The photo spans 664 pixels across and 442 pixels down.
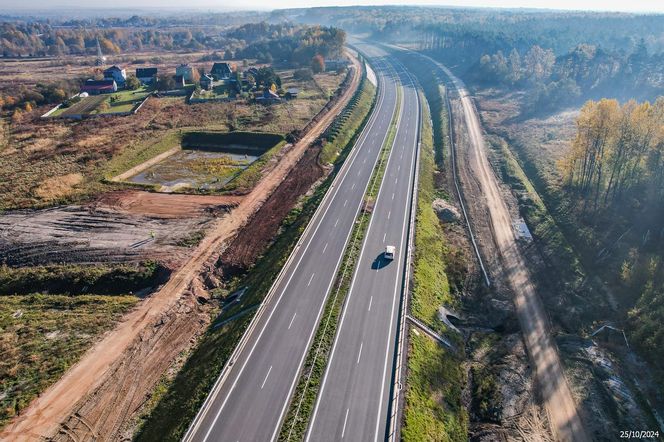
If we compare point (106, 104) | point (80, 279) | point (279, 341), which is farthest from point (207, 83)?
point (279, 341)

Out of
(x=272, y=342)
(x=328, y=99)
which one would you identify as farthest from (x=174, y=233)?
(x=328, y=99)

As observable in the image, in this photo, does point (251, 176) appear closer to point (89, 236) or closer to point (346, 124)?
point (89, 236)

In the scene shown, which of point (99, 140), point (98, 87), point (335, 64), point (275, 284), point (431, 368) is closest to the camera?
point (431, 368)

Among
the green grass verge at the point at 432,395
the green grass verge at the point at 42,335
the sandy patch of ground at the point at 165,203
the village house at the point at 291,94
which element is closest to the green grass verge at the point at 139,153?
the sandy patch of ground at the point at 165,203

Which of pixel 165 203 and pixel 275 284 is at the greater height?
pixel 275 284

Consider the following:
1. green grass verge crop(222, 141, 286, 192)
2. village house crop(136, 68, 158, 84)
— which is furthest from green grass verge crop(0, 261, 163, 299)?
village house crop(136, 68, 158, 84)

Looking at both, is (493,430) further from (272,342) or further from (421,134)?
(421,134)
